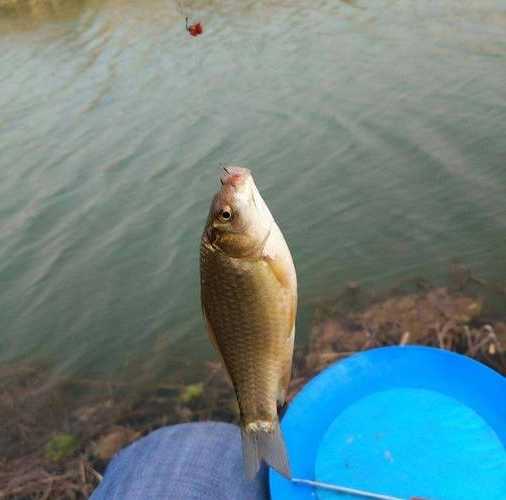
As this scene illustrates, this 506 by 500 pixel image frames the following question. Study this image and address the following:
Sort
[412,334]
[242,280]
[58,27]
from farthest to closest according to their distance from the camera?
[58,27]
[412,334]
[242,280]

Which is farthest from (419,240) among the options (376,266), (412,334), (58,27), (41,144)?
(58,27)

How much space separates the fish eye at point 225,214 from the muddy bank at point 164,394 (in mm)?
2818

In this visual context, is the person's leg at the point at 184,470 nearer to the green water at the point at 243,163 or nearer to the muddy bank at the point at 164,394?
the muddy bank at the point at 164,394

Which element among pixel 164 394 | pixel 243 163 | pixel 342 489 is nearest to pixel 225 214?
pixel 342 489

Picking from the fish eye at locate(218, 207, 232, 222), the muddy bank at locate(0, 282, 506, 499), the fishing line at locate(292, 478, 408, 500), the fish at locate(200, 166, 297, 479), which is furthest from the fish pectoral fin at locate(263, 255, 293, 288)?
the muddy bank at locate(0, 282, 506, 499)

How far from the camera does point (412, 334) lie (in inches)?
165

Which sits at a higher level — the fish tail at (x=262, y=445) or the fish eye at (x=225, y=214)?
the fish eye at (x=225, y=214)

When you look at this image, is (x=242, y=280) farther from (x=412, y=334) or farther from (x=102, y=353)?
(x=102, y=353)

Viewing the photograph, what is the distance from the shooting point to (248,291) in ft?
5.17

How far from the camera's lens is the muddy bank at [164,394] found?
13.0ft

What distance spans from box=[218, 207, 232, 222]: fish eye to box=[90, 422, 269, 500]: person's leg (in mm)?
1681

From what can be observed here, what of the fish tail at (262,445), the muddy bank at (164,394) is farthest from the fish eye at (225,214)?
the muddy bank at (164,394)

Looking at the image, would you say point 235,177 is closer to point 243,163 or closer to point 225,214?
point 225,214

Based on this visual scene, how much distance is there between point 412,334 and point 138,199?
173 inches
